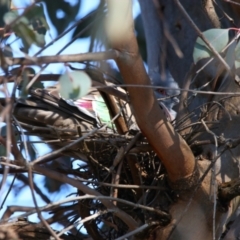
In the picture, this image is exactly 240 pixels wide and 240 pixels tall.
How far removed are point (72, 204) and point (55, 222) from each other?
0.11m

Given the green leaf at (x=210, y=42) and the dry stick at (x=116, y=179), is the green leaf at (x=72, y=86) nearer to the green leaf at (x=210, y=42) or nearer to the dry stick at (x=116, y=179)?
the green leaf at (x=210, y=42)

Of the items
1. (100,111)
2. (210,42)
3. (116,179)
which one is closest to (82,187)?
(116,179)

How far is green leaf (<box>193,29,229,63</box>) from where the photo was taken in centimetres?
168

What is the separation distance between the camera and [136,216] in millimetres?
2066

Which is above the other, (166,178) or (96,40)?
(96,40)

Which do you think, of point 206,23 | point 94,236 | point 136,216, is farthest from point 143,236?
point 206,23

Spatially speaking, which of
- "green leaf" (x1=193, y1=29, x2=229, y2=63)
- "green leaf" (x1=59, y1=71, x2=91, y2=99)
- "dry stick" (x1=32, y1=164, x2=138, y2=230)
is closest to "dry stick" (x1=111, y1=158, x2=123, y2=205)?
"dry stick" (x1=32, y1=164, x2=138, y2=230)

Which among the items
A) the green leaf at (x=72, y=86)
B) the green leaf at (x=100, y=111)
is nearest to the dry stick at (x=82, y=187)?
the green leaf at (x=72, y=86)

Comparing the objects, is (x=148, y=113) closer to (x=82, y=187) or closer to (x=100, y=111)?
(x=82, y=187)

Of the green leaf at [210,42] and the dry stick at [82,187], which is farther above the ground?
the green leaf at [210,42]

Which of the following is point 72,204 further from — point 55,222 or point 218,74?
point 218,74

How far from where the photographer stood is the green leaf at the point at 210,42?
1.68 m

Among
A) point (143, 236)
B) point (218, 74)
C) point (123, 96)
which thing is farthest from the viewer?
point (218, 74)

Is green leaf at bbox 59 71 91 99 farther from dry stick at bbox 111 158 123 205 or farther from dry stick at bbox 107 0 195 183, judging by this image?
dry stick at bbox 111 158 123 205
